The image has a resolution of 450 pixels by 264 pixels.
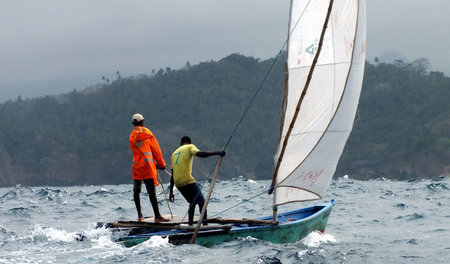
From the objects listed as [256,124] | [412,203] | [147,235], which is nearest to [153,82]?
[256,124]

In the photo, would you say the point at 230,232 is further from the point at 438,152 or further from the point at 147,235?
the point at 438,152

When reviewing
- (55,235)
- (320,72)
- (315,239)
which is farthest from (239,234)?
(55,235)

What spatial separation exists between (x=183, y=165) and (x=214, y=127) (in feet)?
501

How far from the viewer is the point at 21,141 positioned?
545 ft

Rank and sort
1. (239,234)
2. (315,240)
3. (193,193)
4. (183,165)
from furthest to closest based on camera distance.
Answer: (315,240) < (193,193) < (183,165) < (239,234)

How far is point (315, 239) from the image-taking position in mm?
14711

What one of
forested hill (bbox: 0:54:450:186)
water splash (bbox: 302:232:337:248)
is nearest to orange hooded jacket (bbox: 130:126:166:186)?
water splash (bbox: 302:232:337:248)

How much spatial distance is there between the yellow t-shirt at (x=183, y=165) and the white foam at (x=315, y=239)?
258 cm

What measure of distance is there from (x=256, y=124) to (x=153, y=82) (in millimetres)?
42300

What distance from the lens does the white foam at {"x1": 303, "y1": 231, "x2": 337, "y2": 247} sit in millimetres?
14244

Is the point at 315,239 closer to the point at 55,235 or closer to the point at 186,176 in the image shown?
the point at 186,176

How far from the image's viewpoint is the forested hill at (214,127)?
14662 cm

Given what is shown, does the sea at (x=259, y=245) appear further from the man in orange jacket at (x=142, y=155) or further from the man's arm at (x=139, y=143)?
the man's arm at (x=139, y=143)

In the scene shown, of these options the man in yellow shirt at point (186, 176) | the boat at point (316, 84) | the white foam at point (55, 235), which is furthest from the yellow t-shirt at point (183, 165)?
the white foam at point (55, 235)
